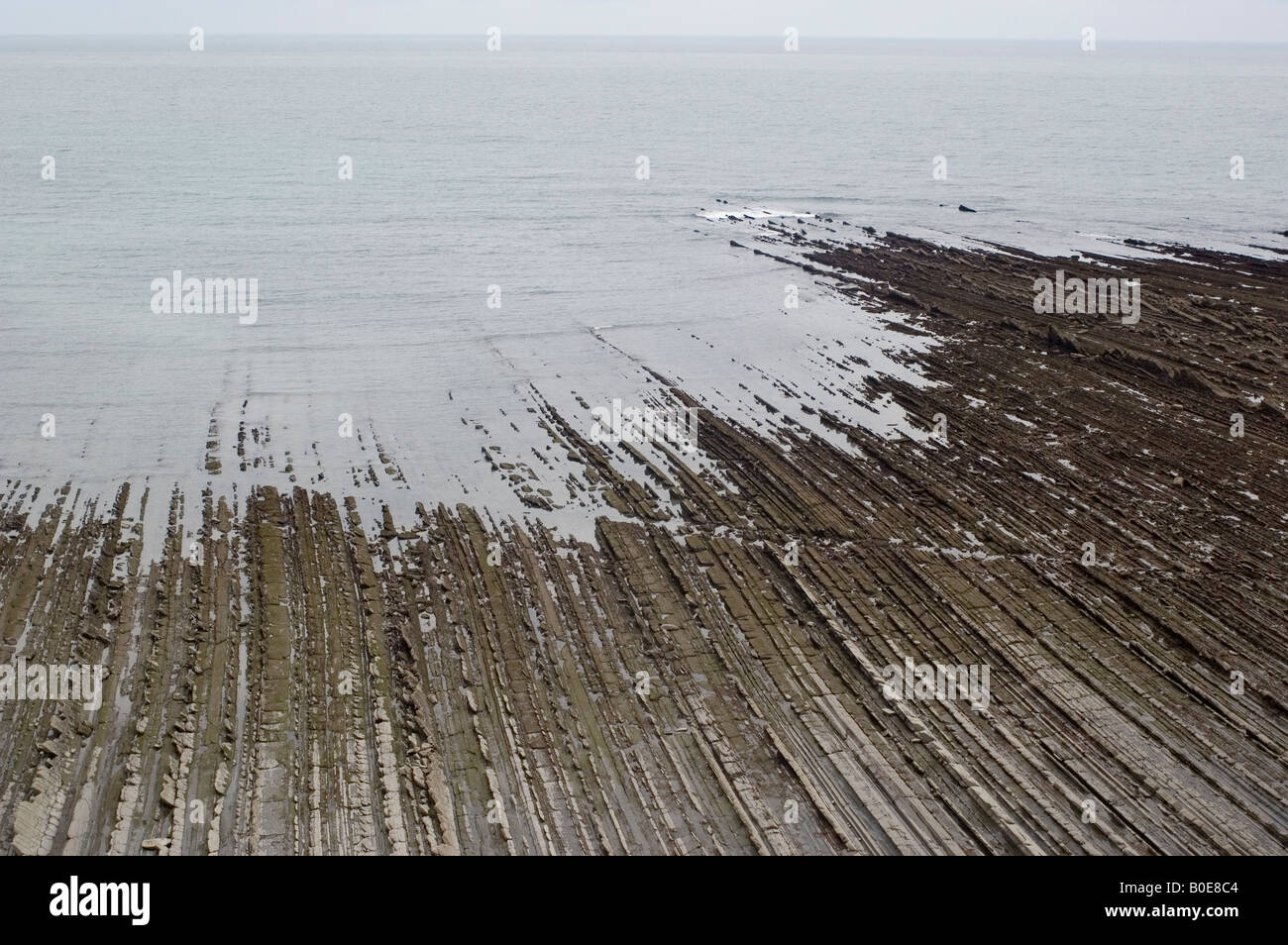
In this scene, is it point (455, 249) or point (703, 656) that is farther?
point (455, 249)

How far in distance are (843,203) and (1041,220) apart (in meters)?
9.94

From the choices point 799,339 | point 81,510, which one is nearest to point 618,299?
point 799,339

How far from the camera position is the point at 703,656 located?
14844 millimetres

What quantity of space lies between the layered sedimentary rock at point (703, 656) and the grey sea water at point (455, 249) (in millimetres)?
2901

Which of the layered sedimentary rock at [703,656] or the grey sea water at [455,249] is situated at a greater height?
the grey sea water at [455,249]

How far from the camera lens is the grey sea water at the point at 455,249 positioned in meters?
23.2

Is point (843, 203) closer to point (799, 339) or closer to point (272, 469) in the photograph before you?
point (799, 339)

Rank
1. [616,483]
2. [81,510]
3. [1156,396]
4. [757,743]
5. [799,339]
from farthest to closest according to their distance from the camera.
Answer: [799,339], [1156,396], [616,483], [81,510], [757,743]

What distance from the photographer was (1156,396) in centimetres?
2461

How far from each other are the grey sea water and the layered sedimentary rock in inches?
114

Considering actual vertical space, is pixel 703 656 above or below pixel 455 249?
below

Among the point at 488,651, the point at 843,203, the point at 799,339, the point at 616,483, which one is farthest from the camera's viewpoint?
the point at 843,203

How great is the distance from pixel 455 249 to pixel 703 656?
3123 cm

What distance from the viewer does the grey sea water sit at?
76.1 feet
